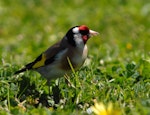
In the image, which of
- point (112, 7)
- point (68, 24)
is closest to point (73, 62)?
point (68, 24)

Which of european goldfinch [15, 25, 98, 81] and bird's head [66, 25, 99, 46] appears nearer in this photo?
european goldfinch [15, 25, 98, 81]

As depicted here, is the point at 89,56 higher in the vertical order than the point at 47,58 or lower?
higher

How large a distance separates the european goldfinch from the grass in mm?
109

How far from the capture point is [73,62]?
5.79 meters

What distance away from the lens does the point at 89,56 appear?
7316 millimetres

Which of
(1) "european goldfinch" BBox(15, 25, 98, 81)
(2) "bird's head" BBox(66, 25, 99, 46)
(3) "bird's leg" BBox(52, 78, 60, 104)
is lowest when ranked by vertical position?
(3) "bird's leg" BBox(52, 78, 60, 104)

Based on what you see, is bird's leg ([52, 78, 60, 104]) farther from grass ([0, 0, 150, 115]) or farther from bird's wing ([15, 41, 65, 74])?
bird's wing ([15, 41, 65, 74])

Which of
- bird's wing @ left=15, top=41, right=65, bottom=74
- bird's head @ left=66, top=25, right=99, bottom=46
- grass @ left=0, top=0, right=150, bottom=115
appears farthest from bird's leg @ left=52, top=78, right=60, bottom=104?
bird's head @ left=66, top=25, right=99, bottom=46

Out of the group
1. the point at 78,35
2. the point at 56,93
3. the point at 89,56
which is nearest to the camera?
the point at 56,93

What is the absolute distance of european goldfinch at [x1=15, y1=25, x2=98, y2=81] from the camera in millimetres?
5812

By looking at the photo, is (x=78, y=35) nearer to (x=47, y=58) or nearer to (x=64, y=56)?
(x=64, y=56)

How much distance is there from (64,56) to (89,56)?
4.94 ft

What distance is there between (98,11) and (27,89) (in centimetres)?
568

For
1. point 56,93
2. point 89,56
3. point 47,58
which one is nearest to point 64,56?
point 47,58
